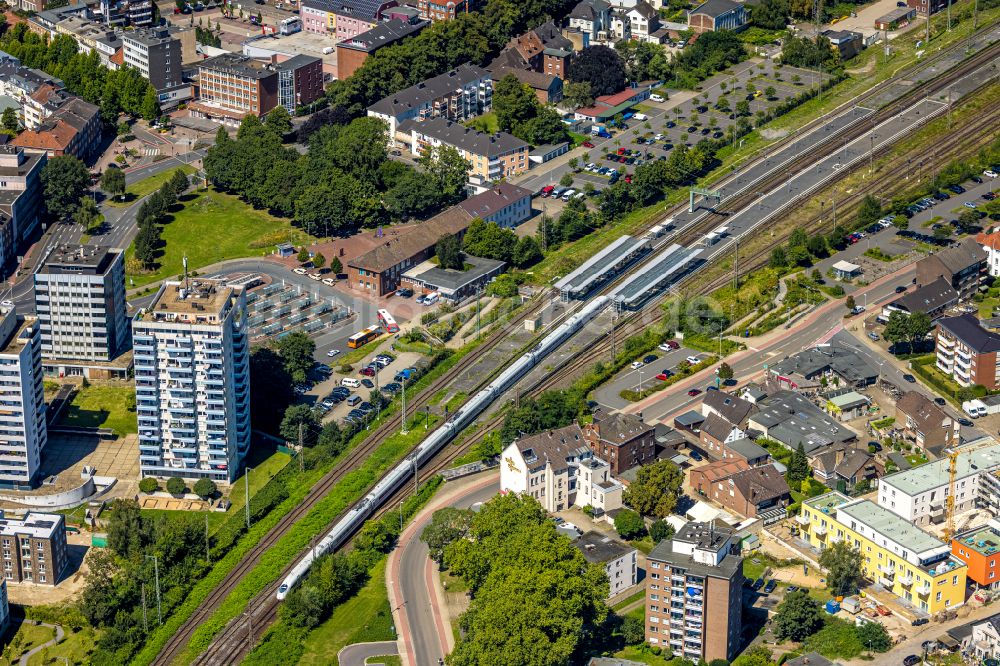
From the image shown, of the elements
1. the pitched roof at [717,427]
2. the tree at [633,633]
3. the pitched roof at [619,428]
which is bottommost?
the tree at [633,633]

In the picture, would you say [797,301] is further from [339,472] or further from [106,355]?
[106,355]

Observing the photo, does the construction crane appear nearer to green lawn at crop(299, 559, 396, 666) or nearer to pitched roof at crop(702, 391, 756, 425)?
pitched roof at crop(702, 391, 756, 425)

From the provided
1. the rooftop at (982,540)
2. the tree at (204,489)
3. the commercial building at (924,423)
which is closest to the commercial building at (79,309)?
the tree at (204,489)

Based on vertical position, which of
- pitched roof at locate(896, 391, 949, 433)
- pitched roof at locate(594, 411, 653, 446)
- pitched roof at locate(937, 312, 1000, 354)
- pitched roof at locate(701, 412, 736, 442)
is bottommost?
pitched roof at locate(701, 412, 736, 442)

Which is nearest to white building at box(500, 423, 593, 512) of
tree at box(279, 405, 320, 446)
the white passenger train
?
the white passenger train

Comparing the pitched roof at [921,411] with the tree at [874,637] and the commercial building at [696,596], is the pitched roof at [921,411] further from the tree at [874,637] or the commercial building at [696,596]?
the commercial building at [696,596]

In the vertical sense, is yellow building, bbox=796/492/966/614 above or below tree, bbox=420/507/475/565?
above
